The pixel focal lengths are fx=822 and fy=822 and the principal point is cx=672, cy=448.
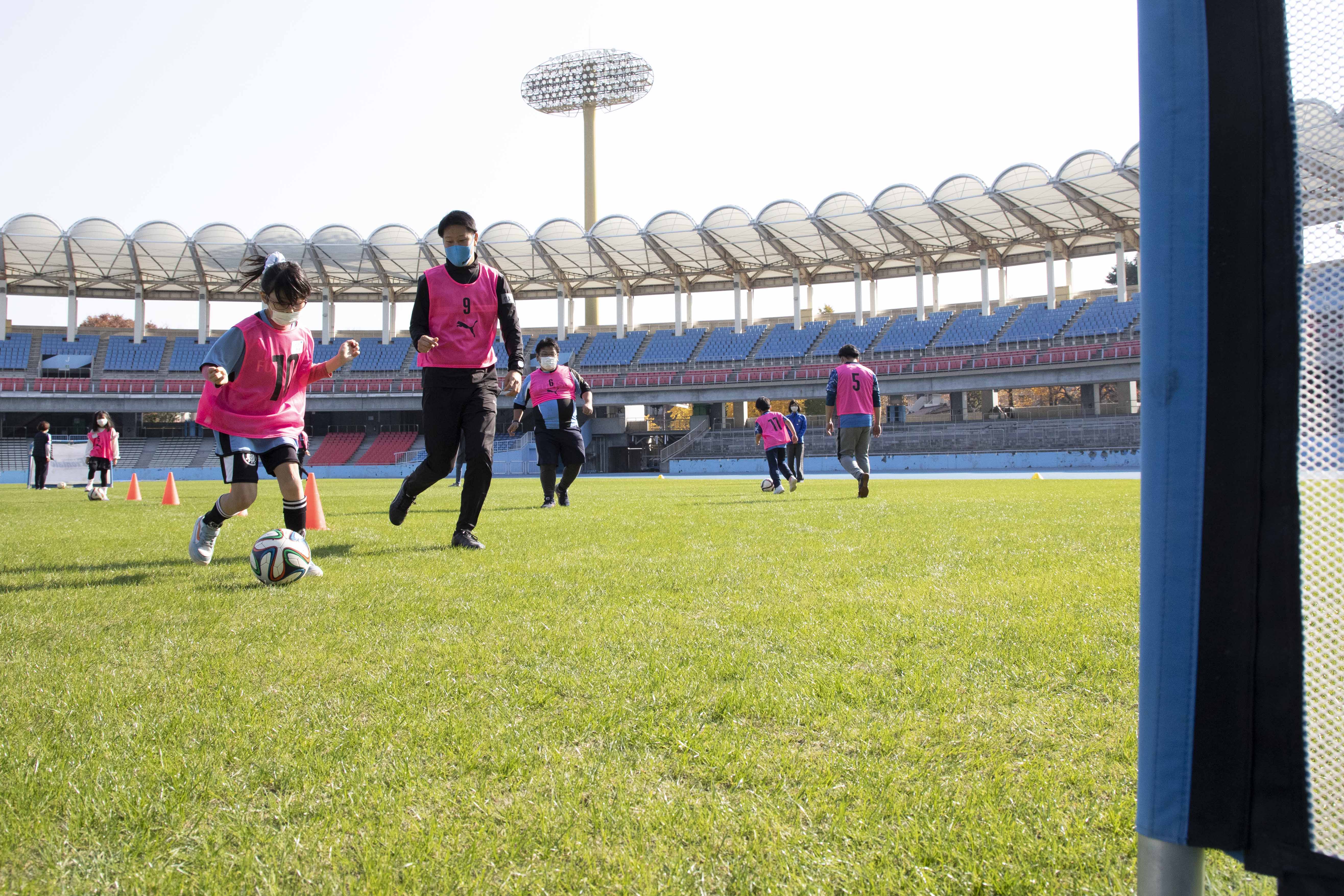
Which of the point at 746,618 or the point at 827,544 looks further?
the point at 827,544

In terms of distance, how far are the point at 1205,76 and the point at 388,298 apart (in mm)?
55729

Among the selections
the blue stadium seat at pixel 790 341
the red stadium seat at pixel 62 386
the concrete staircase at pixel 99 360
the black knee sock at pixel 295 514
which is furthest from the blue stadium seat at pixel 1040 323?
the concrete staircase at pixel 99 360

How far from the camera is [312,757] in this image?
1.85m

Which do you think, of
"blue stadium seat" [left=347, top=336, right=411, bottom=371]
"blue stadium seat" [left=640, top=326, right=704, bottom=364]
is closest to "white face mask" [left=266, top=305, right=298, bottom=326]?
"blue stadium seat" [left=640, top=326, right=704, bottom=364]

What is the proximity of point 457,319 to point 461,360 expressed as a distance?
31cm

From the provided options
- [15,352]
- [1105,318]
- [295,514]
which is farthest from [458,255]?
[15,352]

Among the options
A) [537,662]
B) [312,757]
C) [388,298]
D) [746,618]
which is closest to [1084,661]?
[746,618]

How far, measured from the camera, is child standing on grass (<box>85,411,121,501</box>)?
1670 cm

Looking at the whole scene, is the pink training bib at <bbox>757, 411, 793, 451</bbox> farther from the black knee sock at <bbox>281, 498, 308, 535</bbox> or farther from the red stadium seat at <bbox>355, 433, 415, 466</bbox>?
the red stadium seat at <bbox>355, 433, 415, 466</bbox>

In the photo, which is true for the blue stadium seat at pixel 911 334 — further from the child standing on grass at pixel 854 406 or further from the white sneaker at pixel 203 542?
Result: the white sneaker at pixel 203 542

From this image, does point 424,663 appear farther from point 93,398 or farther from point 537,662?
point 93,398

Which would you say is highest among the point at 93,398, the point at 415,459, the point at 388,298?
the point at 388,298

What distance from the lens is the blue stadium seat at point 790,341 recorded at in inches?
1873

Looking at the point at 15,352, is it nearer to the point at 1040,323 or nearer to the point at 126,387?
the point at 126,387
